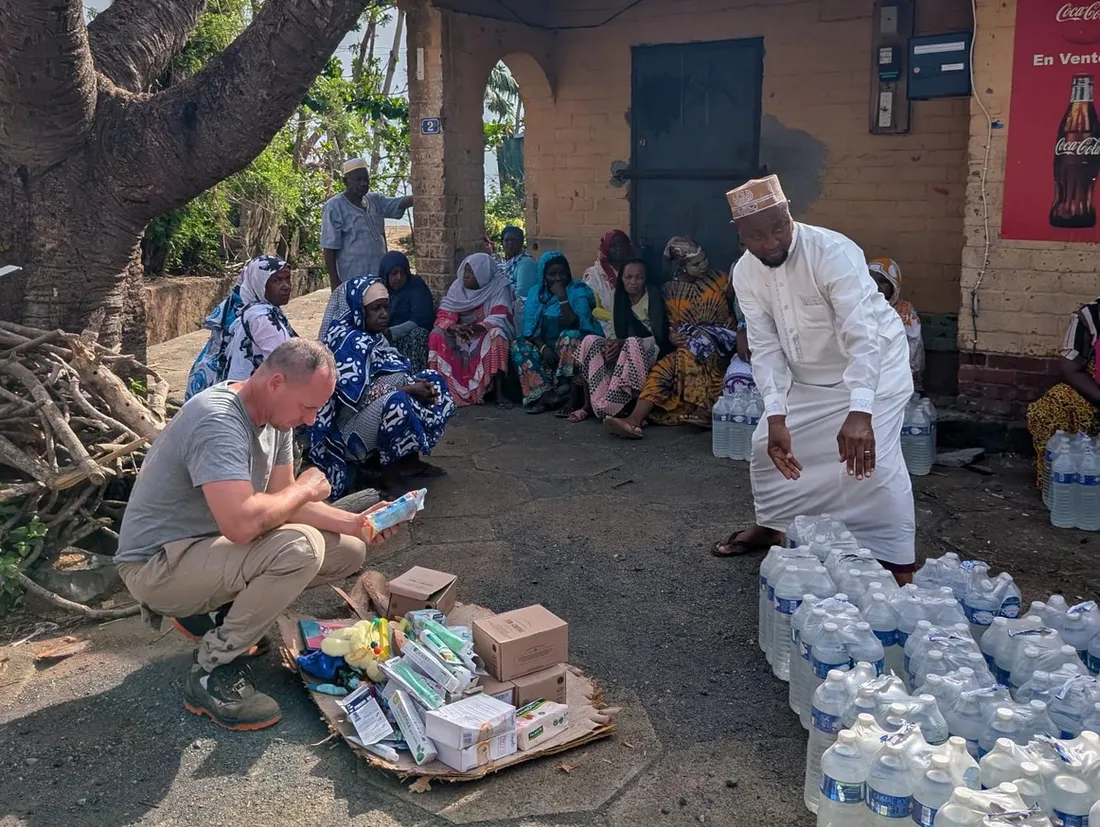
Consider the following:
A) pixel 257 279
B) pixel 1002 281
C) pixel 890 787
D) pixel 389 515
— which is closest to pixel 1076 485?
pixel 1002 281

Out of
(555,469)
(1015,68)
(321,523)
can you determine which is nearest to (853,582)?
(321,523)

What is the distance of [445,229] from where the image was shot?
9.37 metres

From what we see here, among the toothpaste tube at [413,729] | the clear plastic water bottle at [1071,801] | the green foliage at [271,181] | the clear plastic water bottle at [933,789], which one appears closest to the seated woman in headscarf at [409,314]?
the green foliage at [271,181]

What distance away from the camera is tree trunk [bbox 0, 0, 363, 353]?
5.64 metres

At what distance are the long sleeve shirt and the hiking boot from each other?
8.30ft

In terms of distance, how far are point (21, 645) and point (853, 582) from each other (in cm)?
352

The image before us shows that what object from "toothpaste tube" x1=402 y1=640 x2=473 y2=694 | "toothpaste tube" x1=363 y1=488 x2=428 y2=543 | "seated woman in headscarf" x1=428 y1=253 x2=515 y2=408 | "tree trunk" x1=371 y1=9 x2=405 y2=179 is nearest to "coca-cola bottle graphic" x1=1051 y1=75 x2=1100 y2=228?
"seated woman in headscarf" x1=428 y1=253 x2=515 y2=408

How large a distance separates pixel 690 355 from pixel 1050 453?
2724 mm

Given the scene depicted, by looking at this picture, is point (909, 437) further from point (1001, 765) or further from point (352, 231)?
point (352, 231)

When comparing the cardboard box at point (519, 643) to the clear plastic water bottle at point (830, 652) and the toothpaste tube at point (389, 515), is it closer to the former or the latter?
the toothpaste tube at point (389, 515)

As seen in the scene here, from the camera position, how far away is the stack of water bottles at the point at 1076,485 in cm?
563

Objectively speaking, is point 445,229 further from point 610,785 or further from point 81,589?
point 610,785

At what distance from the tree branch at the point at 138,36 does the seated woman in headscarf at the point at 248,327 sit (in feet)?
5.83

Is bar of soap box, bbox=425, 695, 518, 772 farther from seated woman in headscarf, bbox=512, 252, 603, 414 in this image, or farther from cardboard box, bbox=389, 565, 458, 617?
seated woman in headscarf, bbox=512, 252, 603, 414
